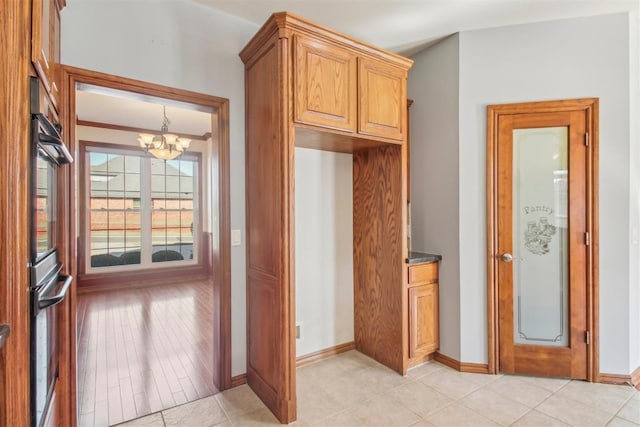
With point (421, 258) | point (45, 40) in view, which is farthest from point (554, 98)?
point (45, 40)

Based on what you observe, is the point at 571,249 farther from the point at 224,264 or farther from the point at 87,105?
the point at 87,105

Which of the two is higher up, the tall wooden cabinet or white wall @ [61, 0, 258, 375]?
white wall @ [61, 0, 258, 375]

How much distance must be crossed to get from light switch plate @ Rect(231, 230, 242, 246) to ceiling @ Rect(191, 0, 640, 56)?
171cm

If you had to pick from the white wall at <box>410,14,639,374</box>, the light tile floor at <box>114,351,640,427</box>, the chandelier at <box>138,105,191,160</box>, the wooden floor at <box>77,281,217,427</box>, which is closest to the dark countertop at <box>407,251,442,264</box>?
the white wall at <box>410,14,639,374</box>

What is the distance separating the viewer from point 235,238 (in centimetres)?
251

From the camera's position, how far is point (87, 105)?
15.4ft

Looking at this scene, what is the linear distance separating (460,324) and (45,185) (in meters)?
2.98

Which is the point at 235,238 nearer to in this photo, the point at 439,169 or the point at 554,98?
the point at 439,169

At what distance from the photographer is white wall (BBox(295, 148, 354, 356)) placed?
9.53 ft

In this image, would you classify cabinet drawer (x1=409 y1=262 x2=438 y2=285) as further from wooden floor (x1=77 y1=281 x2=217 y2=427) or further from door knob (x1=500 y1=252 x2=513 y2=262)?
wooden floor (x1=77 y1=281 x2=217 y2=427)

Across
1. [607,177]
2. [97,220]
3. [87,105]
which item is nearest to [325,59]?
[607,177]

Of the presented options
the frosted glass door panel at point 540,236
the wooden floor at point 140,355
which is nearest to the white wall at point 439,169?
the frosted glass door panel at point 540,236

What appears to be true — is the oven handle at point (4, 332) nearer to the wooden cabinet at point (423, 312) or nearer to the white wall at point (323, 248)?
the white wall at point (323, 248)

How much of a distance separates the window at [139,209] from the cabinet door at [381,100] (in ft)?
16.8
